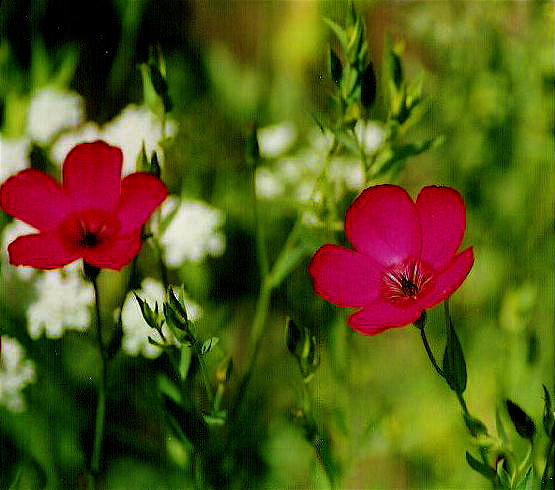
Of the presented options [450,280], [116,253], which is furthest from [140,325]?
[450,280]

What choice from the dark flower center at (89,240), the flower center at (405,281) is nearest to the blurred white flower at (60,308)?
the dark flower center at (89,240)

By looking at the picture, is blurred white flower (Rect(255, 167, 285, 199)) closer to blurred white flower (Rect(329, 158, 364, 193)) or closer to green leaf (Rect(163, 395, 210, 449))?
blurred white flower (Rect(329, 158, 364, 193))

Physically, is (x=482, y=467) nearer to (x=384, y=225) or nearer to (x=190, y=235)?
(x=384, y=225)

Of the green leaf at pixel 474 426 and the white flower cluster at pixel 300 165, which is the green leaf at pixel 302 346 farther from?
the white flower cluster at pixel 300 165

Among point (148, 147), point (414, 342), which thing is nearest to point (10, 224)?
point (148, 147)

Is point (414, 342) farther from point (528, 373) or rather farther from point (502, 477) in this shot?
point (502, 477)

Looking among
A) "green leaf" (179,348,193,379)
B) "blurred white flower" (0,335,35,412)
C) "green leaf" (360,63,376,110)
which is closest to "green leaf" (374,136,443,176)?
"green leaf" (360,63,376,110)
